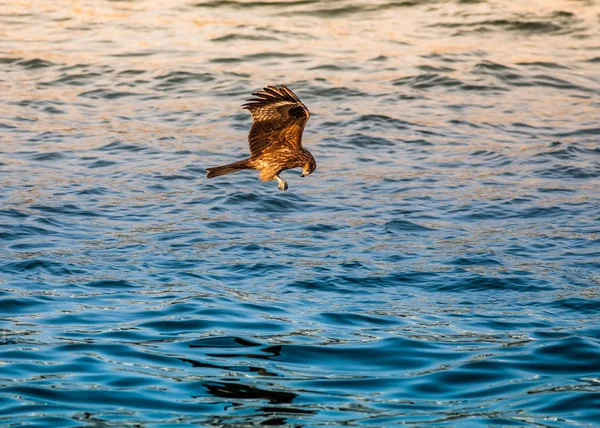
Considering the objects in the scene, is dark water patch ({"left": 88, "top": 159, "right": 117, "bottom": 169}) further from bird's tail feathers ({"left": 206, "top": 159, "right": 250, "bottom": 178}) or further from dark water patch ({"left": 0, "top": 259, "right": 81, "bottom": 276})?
bird's tail feathers ({"left": 206, "top": 159, "right": 250, "bottom": 178})

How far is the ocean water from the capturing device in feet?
25.6

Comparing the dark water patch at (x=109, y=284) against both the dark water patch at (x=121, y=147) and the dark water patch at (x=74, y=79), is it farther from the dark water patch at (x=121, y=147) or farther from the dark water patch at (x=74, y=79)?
the dark water patch at (x=74, y=79)

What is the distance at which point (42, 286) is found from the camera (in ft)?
32.5

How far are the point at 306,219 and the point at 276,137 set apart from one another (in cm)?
292

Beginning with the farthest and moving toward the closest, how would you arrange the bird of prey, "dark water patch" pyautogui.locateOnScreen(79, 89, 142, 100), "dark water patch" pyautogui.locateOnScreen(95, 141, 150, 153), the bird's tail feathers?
"dark water patch" pyautogui.locateOnScreen(79, 89, 142, 100) → "dark water patch" pyautogui.locateOnScreen(95, 141, 150, 153) → the bird of prey → the bird's tail feathers

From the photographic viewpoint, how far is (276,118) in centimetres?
952

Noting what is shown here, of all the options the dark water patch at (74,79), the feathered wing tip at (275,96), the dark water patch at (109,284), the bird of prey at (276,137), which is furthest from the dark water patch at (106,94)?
the feathered wing tip at (275,96)

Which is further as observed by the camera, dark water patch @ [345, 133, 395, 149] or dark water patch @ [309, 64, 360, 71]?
dark water patch @ [309, 64, 360, 71]

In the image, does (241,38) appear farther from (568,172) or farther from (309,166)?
(309,166)

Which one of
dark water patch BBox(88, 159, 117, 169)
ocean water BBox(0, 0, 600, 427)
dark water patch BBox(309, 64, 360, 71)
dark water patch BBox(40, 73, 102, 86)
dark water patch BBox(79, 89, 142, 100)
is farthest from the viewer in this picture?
dark water patch BBox(309, 64, 360, 71)

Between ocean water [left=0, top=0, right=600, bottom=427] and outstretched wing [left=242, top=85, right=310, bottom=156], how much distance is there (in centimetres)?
141

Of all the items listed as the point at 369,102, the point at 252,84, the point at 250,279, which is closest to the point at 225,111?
the point at 252,84

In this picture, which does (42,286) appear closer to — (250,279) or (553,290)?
(250,279)

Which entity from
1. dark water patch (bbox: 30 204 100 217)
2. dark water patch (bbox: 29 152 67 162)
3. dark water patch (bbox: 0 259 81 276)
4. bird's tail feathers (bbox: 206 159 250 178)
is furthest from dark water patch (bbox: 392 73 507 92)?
bird's tail feathers (bbox: 206 159 250 178)
